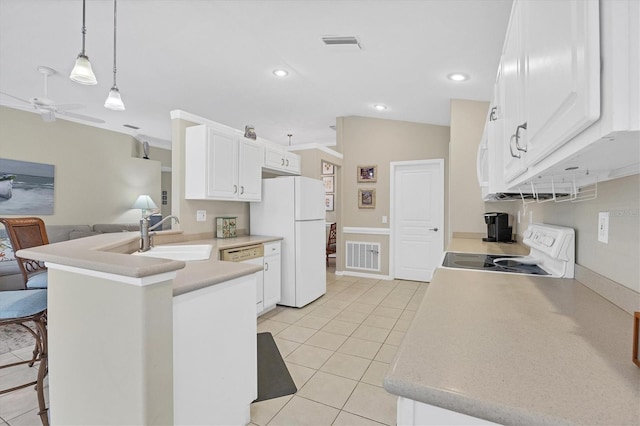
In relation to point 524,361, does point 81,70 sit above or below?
above

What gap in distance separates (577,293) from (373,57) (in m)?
2.54

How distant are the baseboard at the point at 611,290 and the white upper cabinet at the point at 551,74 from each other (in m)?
0.47

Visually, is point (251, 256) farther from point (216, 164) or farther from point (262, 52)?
point (262, 52)

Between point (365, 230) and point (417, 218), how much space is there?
0.90 meters

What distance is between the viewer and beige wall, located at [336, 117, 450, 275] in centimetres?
511

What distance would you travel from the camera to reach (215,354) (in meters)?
1.53

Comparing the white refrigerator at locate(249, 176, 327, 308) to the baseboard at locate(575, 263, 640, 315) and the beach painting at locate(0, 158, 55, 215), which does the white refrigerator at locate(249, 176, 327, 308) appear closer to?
the baseboard at locate(575, 263, 640, 315)

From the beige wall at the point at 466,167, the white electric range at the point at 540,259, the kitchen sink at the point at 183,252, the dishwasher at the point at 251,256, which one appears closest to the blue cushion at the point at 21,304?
the kitchen sink at the point at 183,252

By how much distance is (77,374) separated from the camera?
4.47 ft

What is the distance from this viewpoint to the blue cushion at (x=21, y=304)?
5.42 ft

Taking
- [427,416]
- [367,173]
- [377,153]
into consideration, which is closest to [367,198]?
[367,173]

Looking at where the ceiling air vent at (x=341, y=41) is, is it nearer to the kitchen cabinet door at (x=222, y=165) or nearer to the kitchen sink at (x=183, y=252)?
the kitchen cabinet door at (x=222, y=165)

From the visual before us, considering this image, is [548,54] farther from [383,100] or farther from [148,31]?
[383,100]

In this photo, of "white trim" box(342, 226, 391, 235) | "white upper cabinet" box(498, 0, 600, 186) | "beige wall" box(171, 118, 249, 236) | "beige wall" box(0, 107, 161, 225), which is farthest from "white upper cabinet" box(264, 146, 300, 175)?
"beige wall" box(0, 107, 161, 225)
